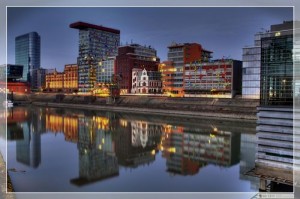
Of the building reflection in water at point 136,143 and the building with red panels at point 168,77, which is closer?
the building reflection in water at point 136,143

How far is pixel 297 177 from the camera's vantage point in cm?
362

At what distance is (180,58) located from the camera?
22.6 m

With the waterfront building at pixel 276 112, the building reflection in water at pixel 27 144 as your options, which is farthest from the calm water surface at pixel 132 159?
the waterfront building at pixel 276 112

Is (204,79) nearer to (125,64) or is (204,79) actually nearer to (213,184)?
(125,64)

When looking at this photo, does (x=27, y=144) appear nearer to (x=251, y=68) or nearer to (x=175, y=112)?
(x=175, y=112)

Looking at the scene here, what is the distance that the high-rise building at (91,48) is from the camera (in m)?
32.6

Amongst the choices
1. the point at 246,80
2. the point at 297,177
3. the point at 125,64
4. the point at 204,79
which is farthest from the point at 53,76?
the point at 297,177

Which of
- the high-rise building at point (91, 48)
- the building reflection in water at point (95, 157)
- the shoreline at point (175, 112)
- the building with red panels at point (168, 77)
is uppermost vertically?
the high-rise building at point (91, 48)

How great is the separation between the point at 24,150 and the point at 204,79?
578 inches

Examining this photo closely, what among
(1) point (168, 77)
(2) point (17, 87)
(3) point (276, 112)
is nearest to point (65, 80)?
(2) point (17, 87)

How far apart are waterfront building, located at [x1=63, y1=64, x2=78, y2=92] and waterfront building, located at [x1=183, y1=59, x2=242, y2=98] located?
16.8 meters

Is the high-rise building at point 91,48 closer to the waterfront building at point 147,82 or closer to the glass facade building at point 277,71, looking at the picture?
the waterfront building at point 147,82

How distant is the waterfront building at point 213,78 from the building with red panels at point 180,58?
468 mm

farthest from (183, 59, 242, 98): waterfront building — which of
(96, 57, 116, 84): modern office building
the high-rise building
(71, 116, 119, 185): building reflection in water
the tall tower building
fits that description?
the tall tower building
